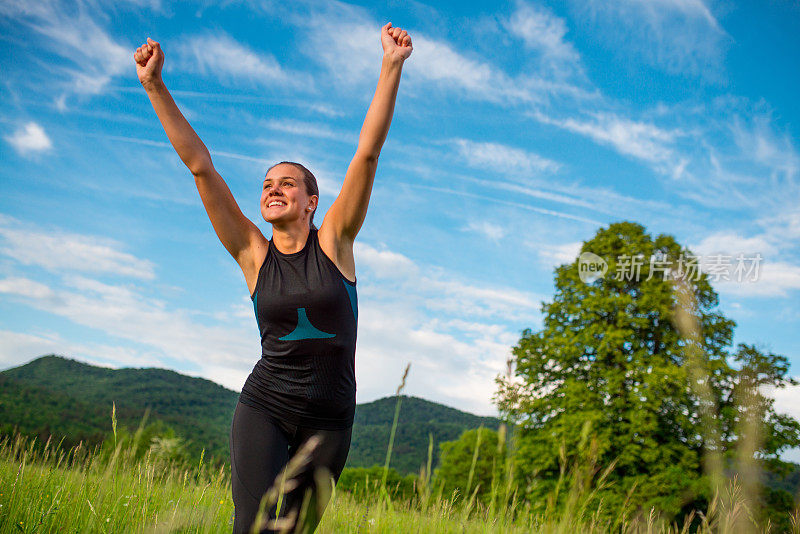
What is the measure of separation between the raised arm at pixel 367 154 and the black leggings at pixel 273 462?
0.98 meters

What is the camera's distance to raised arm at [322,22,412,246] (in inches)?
108

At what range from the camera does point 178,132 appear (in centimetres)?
298

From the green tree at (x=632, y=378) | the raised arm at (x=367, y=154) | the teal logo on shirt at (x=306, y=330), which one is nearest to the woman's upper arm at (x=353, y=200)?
the raised arm at (x=367, y=154)

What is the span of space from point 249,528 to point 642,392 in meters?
16.3

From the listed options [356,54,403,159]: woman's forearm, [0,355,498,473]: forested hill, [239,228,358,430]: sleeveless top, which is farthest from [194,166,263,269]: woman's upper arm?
[0,355,498,473]: forested hill

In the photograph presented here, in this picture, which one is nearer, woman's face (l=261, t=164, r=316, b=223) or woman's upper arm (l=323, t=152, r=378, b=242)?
woman's upper arm (l=323, t=152, r=378, b=242)

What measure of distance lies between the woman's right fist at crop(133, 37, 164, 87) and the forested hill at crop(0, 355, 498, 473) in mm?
24191

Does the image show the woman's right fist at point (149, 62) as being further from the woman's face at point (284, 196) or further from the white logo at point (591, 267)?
the white logo at point (591, 267)

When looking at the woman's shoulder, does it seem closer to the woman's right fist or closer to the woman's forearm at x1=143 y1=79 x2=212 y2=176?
the woman's forearm at x1=143 y1=79 x2=212 y2=176

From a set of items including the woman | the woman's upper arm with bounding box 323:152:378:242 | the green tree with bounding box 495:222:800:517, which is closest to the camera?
the woman

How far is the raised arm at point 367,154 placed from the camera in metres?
2.75

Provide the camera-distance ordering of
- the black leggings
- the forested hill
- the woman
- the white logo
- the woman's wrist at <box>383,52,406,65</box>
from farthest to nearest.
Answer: the forested hill
the white logo
the woman's wrist at <box>383,52,406,65</box>
the woman
the black leggings

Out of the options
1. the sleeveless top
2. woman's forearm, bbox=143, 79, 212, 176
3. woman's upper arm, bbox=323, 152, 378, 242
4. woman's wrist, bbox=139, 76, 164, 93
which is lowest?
the sleeveless top

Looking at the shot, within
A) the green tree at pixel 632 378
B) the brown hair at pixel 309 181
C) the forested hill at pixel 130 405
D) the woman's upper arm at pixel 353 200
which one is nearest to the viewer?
the woman's upper arm at pixel 353 200
